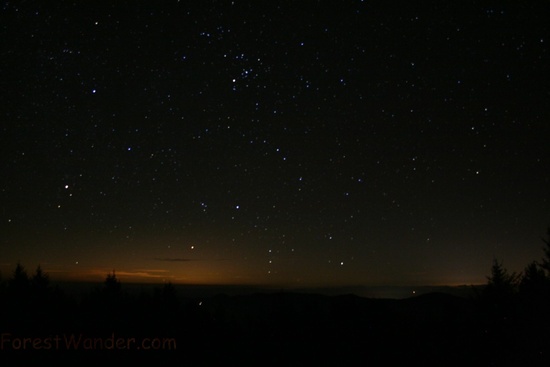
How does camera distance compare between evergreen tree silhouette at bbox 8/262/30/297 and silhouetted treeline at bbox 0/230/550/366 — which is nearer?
silhouetted treeline at bbox 0/230/550/366

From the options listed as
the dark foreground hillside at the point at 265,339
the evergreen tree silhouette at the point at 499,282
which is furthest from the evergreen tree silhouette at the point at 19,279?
the evergreen tree silhouette at the point at 499,282

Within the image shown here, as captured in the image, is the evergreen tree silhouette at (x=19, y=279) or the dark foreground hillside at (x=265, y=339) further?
the evergreen tree silhouette at (x=19, y=279)

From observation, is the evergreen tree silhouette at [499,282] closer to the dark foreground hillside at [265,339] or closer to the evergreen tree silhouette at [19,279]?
→ the dark foreground hillside at [265,339]

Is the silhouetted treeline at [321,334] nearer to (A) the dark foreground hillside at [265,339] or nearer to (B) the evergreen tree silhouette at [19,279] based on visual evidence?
(A) the dark foreground hillside at [265,339]

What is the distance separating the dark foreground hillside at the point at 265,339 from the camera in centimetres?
942

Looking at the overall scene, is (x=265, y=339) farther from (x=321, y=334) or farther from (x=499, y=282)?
(x=499, y=282)

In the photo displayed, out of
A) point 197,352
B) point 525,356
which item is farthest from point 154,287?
point 525,356

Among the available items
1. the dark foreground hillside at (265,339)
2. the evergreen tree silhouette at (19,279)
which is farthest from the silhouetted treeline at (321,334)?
the evergreen tree silhouette at (19,279)

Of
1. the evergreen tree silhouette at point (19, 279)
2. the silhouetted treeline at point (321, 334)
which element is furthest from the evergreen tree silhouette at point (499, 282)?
the evergreen tree silhouette at point (19, 279)

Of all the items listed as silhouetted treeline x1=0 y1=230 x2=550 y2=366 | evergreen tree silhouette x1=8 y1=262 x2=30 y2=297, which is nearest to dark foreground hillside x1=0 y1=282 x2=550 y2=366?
silhouetted treeline x1=0 y1=230 x2=550 y2=366

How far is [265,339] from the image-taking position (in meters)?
12.6

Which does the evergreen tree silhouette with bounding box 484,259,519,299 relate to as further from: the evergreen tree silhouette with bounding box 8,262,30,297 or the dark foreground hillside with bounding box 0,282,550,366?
the evergreen tree silhouette with bounding box 8,262,30,297

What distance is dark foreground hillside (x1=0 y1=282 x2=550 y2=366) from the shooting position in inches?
371

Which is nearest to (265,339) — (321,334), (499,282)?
(321,334)
